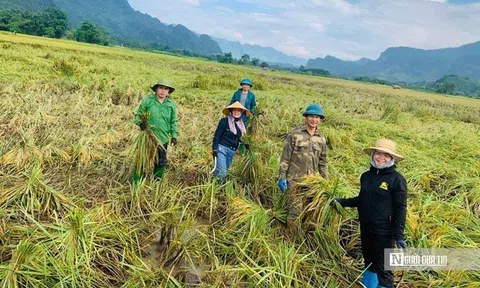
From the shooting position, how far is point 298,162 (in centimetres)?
365

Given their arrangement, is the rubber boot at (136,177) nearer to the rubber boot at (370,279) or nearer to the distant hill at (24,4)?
the rubber boot at (370,279)

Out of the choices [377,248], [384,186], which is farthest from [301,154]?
[377,248]

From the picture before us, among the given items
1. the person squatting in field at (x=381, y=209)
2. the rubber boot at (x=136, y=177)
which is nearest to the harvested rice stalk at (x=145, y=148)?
the rubber boot at (x=136, y=177)

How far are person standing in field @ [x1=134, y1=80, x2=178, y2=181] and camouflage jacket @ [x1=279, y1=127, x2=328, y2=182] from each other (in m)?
1.47

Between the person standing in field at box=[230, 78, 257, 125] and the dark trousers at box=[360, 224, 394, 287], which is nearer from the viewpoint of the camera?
the dark trousers at box=[360, 224, 394, 287]

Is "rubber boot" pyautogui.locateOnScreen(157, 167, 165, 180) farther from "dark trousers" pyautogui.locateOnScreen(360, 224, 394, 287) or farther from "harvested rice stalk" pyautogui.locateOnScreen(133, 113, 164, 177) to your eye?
"dark trousers" pyautogui.locateOnScreen(360, 224, 394, 287)

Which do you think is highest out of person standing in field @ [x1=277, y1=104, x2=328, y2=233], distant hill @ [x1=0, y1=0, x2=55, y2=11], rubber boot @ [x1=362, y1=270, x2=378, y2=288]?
distant hill @ [x1=0, y1=0, x2=55, y2=11]

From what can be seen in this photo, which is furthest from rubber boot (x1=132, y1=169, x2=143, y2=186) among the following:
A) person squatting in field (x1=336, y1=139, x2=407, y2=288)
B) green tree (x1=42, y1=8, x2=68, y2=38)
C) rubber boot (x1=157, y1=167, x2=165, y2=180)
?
green tree (x1=42, y1=8, x2=68, y2=38)

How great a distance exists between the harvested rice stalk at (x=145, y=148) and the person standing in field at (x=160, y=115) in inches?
7.7

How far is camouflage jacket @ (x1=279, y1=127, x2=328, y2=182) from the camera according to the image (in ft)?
11.8

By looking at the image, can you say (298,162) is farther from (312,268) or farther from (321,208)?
(312,268)

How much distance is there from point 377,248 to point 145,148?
249 cm

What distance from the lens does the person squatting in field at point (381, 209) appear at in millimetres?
2645

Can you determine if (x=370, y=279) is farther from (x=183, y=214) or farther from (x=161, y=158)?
(x=161, y=158)
